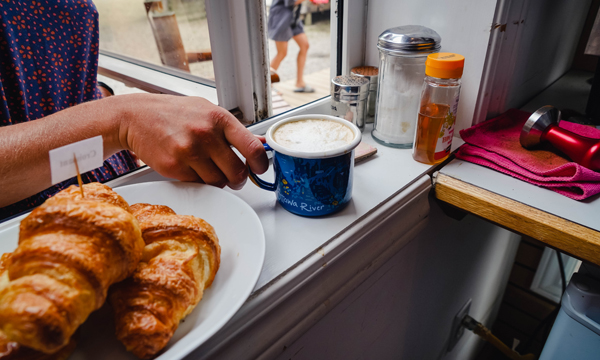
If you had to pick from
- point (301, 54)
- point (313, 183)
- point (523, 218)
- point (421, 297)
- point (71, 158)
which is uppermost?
point (71, 158)

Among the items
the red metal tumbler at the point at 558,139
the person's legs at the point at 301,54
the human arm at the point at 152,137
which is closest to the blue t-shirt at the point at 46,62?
the human arm at the point at 152,137

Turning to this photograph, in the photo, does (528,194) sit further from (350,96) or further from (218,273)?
(218,273)

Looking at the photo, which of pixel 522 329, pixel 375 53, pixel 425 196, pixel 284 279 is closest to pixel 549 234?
pixel 425 196

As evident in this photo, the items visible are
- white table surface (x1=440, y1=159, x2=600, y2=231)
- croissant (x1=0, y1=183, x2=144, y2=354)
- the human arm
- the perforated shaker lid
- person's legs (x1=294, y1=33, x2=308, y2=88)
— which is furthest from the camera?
person's legs (x1=294, y1=33, x2=308, y2=88)

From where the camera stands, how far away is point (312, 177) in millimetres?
531

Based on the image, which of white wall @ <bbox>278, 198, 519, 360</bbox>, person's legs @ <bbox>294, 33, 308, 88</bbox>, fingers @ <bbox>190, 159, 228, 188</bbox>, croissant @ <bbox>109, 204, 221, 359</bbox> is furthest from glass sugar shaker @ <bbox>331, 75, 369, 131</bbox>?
person's legs @ <bbox>294, 33, 308, 88</bbox>

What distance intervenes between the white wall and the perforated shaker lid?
0.36m

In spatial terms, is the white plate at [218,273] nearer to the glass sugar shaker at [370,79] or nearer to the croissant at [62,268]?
the croissant at [62,268]

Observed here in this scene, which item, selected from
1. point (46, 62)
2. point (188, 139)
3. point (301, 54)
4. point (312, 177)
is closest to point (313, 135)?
point (312, 177)

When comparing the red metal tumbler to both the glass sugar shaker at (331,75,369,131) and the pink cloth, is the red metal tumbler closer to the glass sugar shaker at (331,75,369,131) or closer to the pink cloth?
the pink cloth

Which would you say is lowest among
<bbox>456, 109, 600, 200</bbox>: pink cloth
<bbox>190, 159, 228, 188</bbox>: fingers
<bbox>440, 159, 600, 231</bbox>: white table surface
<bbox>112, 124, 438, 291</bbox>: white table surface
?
<bbox>440, 159, 600, 231</bbox>: white table surface

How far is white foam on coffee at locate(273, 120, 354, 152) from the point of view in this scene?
545 millimetres

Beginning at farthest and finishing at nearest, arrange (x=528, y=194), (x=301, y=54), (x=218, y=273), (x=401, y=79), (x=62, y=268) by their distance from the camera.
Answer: (x=301, y=54)
(x=401, y=79)
(x=528, y=194)
(x=218, y=273)
(x=62, y=268)

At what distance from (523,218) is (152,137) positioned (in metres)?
0.64
